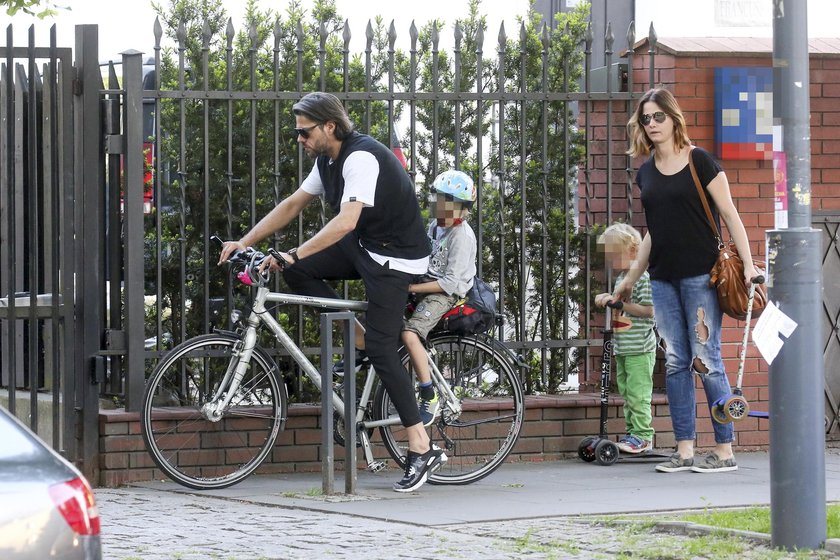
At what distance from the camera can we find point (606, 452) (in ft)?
28.1

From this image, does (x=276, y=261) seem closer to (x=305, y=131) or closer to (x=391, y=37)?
(x=305, y=131)

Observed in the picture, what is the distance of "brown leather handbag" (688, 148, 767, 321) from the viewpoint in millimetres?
7918

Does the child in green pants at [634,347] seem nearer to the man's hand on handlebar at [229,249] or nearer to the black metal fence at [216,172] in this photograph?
the black metal fence at [216,172]

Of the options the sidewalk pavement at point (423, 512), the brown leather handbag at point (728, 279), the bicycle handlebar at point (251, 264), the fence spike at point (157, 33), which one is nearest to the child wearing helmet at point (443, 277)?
the sidewalk pavement at point (423, 512)

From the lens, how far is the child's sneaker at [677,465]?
830 centimetres

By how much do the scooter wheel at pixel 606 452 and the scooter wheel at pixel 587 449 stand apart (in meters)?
0.05

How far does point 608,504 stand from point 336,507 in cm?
123

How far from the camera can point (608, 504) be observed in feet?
23.2

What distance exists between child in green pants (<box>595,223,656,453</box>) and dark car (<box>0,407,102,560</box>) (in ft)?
17.5

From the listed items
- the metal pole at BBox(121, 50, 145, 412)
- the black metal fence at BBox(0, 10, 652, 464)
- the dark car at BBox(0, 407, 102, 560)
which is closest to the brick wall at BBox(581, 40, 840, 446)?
the black metal fence at BBox(0, 10, 652, 464)

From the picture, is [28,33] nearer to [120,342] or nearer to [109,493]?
[120,342]

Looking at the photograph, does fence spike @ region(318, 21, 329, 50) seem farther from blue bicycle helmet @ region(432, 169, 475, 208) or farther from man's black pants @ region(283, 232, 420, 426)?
man's black pants @ region(283, 232, 420, 426)

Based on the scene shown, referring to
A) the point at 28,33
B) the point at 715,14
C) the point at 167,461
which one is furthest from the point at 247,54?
the point at 715,14

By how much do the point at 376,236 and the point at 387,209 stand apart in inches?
5.9
